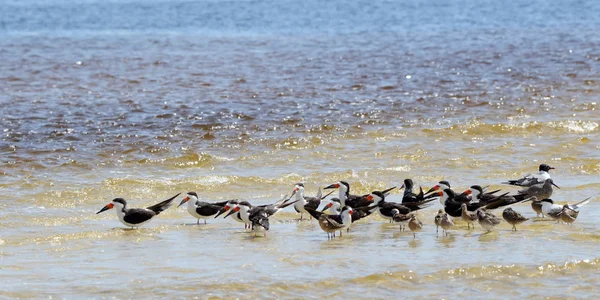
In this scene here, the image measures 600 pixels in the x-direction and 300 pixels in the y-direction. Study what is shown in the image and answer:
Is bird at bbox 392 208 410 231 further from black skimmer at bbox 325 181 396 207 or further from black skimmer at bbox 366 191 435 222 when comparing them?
black skimmer at bbox 325 181 396 207

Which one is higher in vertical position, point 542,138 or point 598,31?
point 598,31

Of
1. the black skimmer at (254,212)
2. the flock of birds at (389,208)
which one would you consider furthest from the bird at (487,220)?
the black skimmer at (254,212)

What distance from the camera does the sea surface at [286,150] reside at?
9.27 m

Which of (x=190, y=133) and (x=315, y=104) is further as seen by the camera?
(x=315, y=104)

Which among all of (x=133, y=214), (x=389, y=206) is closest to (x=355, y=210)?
(x=389, y=206)

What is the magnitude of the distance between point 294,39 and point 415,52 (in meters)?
6.84

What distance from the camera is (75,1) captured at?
63844mm

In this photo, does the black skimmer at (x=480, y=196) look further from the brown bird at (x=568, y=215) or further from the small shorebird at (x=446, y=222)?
the small shorebird at (x=446, y=222)

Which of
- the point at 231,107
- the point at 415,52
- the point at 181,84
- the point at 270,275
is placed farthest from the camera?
the point at 415,52

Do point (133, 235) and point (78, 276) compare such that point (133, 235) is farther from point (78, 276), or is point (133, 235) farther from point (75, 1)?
point (75, 1)

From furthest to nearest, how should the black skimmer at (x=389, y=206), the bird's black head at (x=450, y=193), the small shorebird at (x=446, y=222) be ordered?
the bird's black head at (x=450, y=193) < the black skimmer at (x=389, y=206) < the small shorebird at (x=446, y=222)

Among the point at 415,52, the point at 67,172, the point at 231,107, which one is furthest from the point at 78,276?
the point at 415,52

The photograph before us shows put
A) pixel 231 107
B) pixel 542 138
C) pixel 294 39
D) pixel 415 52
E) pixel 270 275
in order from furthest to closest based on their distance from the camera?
pixel 294 39 < pixel 415 52 < pixel 231 107 < pixel 542 138 < pixel 270 275

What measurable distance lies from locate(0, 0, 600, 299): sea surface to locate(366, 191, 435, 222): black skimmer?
0.23 meters
